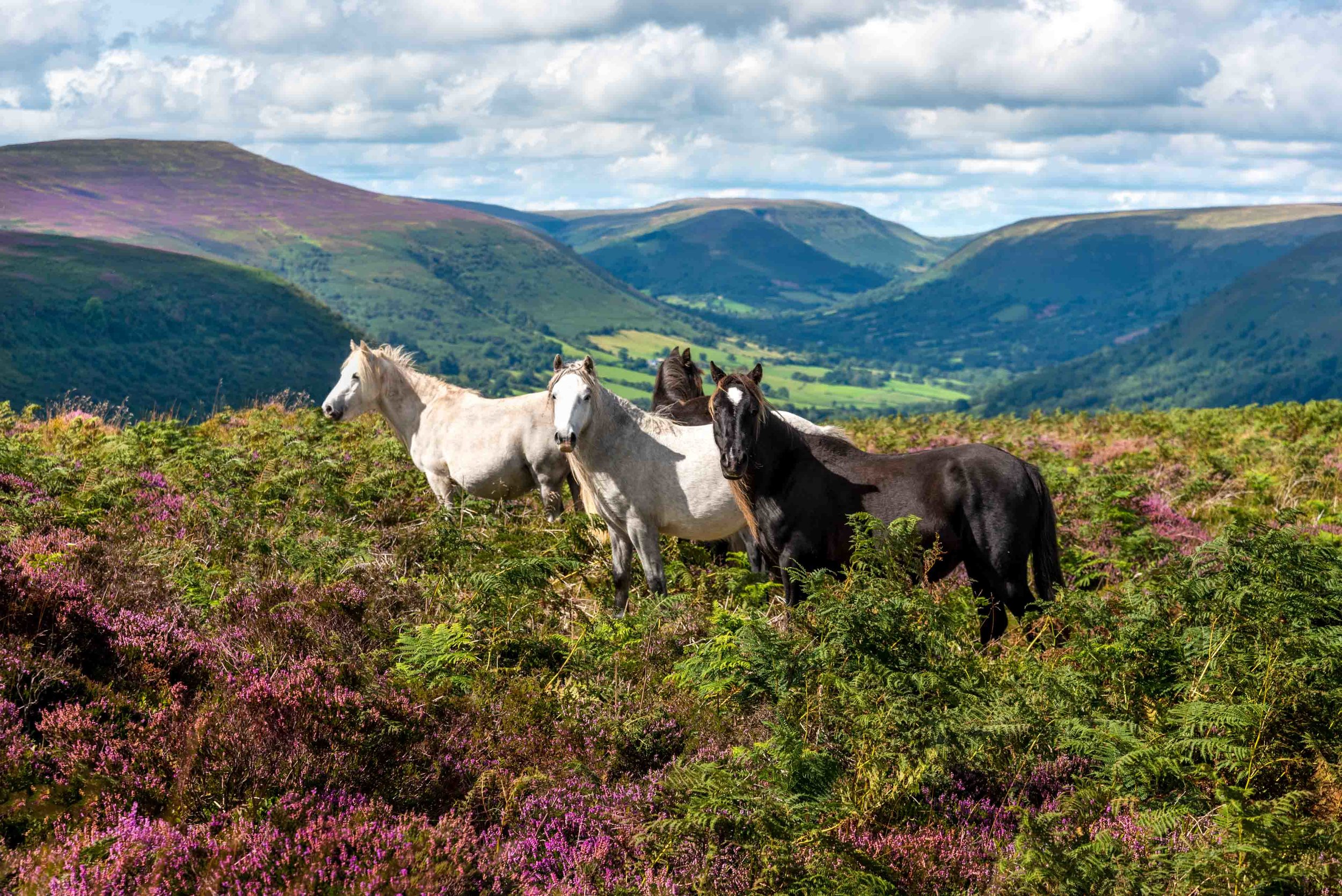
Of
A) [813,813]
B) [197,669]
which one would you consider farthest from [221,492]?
[813,813]

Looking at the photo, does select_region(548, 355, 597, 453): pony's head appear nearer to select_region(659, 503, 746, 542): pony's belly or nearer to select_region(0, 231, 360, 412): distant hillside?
select_region(659, 503, 746, 542): pony's belly

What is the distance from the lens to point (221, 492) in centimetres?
1104

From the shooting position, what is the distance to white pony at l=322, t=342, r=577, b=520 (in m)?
12.0

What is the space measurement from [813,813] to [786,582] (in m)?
3.90

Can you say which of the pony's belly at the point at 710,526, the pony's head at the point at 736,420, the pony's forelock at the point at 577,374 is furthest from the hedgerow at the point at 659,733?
the pony's forelock at the point at 577,374

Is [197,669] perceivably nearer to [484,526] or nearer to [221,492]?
[484,526]

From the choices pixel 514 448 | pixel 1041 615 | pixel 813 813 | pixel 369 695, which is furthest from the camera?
pixel 514 448

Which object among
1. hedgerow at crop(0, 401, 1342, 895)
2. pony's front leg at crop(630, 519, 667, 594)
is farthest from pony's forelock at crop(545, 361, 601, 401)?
hedgerow at crop(0, 401, 1342, 895)

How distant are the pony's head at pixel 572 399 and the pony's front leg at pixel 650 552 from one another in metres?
1.06

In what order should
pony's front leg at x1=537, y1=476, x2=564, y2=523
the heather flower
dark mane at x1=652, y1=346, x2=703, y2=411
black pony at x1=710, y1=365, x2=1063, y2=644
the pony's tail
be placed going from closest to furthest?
1. black pony at x1=710, y1=365, x2=1063, y2=644
2. the pony's tail
3. the heather flower
4. pony's front leg at x1=537, y1=476, x2=564, y2=523
5. dark mane at x1=652, y1=346, x2=703, y2=411

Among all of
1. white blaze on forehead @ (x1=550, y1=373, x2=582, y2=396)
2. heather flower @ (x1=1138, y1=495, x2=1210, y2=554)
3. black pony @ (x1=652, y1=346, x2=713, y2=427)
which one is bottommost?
heather flower @ (x1=1138, y1=495, x2=1210, y2=554)

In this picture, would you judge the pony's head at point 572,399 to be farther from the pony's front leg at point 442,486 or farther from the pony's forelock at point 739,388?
the pony's front leg at point 442,486

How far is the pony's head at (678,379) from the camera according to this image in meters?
13.5

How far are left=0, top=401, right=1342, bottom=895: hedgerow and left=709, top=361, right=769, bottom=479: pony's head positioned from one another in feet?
4.46
